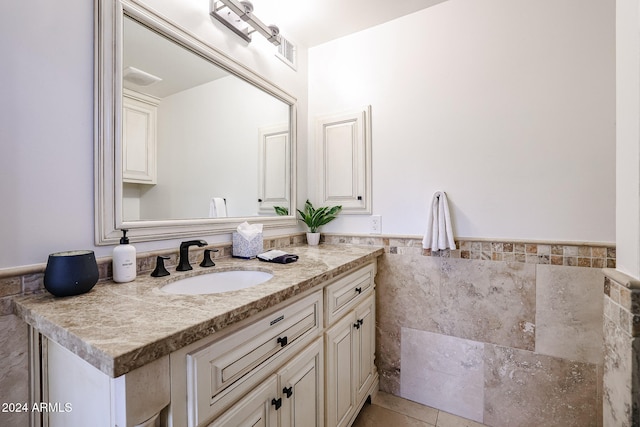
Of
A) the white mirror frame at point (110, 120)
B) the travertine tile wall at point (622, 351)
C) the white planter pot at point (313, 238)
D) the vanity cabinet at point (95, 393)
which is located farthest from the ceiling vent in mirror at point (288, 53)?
the travertine tile wall at point (622, 351)

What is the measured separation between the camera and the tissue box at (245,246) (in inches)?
53.9

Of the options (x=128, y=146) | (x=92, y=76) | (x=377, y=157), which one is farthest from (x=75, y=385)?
(x=377, y=157)

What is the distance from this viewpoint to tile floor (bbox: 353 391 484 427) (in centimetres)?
148

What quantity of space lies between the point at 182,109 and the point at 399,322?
5.56 feet

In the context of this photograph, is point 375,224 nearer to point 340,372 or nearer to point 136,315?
point 340,372

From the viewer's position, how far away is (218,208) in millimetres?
1374

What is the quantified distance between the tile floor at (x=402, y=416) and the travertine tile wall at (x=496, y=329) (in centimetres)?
5

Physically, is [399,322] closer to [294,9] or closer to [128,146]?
[128,146]

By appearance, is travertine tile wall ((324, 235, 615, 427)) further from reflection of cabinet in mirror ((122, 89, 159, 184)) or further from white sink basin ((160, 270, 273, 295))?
reflection of cabinet in mirror ((122, 89, 159, 184))

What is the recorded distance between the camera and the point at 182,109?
1.20m

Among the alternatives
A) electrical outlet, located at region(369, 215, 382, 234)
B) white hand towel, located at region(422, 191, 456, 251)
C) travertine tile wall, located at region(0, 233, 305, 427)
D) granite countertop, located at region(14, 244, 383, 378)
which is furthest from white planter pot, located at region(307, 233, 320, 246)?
travertine tile wall, located at region(0, 233, 305, 427)

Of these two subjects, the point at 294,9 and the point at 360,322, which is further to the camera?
the point at 294,9

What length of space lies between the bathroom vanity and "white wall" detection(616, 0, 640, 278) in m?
0.92

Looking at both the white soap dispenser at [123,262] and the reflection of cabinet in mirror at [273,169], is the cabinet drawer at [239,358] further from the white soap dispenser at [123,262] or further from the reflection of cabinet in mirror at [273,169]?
the reflection of cabinet in mirror at [273,169]
